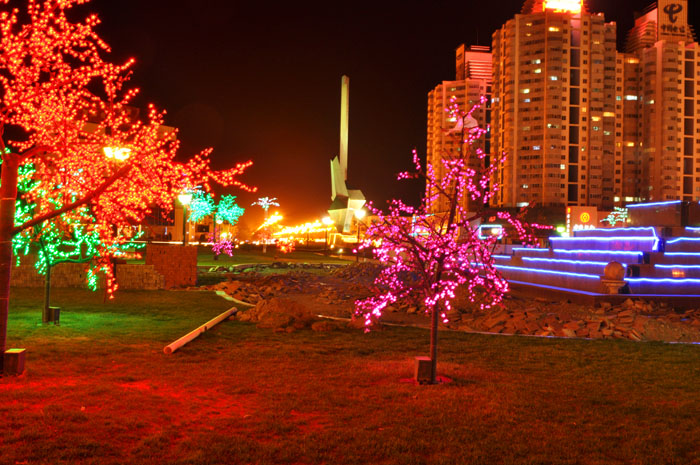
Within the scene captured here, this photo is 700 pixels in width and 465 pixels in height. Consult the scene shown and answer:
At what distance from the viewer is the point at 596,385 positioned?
868 cm

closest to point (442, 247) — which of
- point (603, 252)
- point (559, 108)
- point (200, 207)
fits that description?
point (603, 252)

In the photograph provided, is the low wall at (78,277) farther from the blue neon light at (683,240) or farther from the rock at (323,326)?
the blue neon light at (683,240)

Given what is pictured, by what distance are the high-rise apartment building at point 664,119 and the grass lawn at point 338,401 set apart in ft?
416

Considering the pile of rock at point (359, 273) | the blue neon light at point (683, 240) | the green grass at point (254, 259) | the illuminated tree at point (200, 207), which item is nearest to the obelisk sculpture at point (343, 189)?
the green grass at point (254, 259)

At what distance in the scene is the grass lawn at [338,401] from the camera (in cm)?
557

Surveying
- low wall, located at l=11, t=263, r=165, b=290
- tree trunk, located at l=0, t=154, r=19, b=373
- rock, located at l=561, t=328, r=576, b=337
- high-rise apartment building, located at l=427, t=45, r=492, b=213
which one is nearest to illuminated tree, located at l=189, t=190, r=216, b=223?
low wall, located at l=11, t=263, r=165, b=290

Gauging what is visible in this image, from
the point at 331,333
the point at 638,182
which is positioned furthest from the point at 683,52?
the point at 331,333

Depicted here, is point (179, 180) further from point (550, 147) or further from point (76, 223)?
point (550, 147)

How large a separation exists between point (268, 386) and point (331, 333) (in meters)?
5.12

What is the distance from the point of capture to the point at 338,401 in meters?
7.45

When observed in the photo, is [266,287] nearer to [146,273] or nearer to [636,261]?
[146,273]

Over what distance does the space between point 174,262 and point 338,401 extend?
18239 mm

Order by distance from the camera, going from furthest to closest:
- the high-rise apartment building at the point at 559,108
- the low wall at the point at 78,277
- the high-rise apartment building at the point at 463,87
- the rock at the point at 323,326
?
the high-rise apartment building at the point at 463,87 → the high-rise apartment building at the point at 559,108 → the low wall at the point at 78,277 → the rock at the point at 323,326

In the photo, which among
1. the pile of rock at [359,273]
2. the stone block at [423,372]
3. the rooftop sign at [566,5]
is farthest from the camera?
the rooftop sign at [566,5]
